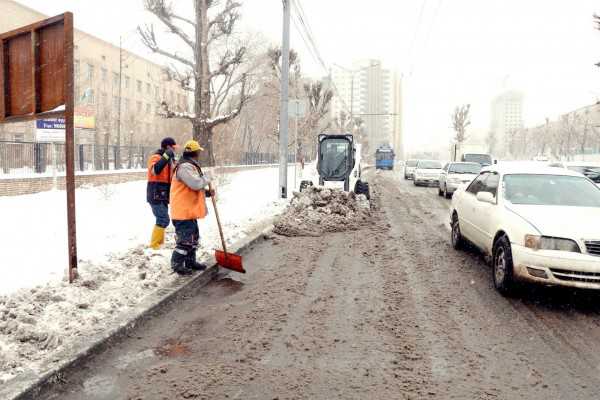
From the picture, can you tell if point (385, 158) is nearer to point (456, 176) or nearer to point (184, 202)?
point (456, 176)

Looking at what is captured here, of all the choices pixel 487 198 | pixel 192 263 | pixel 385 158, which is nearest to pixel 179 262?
pixel 192 263

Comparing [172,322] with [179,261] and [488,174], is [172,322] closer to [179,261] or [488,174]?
[179,261]

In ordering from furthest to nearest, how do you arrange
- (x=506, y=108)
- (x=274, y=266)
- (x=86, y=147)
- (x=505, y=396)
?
(x=506, y=108) < (x=86, y=147) < (x=274, y=266) < (x=505, y=396)

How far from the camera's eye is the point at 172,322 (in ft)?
15.4

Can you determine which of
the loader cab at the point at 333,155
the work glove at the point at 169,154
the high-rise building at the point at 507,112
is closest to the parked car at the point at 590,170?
the loader cab at the point at 333,155

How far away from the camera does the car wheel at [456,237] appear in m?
8.31

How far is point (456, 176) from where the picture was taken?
62.8ft

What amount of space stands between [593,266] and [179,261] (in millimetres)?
4815

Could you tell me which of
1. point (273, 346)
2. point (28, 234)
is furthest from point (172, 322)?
point (28, 234)

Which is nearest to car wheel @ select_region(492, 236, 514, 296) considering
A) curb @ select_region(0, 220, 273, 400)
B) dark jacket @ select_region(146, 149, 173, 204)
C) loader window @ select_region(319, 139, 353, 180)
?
curb @ select_region(0, 220, 273, 400)

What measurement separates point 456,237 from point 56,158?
15.1 m

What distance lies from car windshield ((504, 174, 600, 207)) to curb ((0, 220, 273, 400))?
174 inches

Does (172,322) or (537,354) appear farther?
(172,322)

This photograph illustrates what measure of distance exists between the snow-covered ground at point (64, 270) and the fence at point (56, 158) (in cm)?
339
